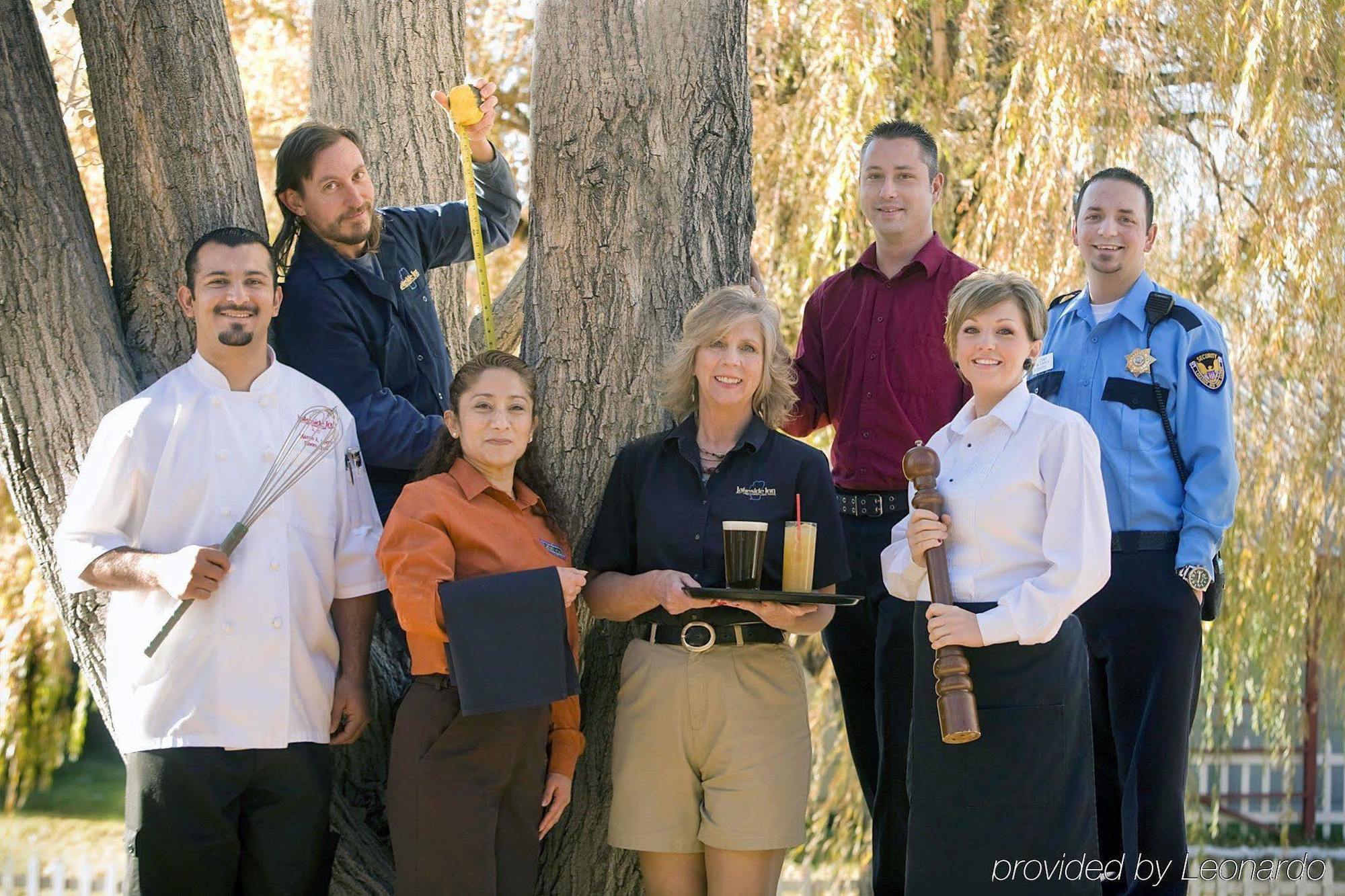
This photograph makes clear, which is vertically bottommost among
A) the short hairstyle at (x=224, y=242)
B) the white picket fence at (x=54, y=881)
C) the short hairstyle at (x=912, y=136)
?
the white picket fence at (x=54, y=881)

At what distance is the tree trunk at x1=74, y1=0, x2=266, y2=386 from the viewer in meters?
3.76

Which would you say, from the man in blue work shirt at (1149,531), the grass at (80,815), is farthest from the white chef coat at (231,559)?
the grass at (80,815)

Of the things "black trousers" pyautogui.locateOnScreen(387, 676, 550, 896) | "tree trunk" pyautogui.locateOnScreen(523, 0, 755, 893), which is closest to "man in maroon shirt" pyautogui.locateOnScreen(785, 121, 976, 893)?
"tree trunk" pyautogui.locateOnScreen(523, 0, 755, 893)

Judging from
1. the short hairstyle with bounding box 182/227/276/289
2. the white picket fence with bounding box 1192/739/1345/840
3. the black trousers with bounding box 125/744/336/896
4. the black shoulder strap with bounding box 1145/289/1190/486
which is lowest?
the white picket fence with bounding box 1192/739/1345/840

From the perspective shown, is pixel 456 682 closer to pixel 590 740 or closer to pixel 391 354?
pixel 590 740

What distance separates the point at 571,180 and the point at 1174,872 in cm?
241

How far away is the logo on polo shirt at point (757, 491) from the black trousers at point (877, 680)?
36 centimetres

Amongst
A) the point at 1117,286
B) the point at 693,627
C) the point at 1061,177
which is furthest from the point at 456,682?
the point at 1061,177

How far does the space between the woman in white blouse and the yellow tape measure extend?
1.35m

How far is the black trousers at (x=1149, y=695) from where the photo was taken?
11.6 ft

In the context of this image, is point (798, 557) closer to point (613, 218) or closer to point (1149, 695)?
point (1149, 695)

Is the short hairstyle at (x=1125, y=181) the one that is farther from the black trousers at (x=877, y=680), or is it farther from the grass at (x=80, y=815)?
the grass at (x=80, y=815)

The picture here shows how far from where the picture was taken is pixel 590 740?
12.4 feet

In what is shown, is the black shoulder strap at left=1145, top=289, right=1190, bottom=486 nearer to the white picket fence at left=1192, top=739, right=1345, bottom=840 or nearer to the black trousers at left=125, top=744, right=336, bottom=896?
the black trousers at left=125, top=744, right=336, bottom=896
